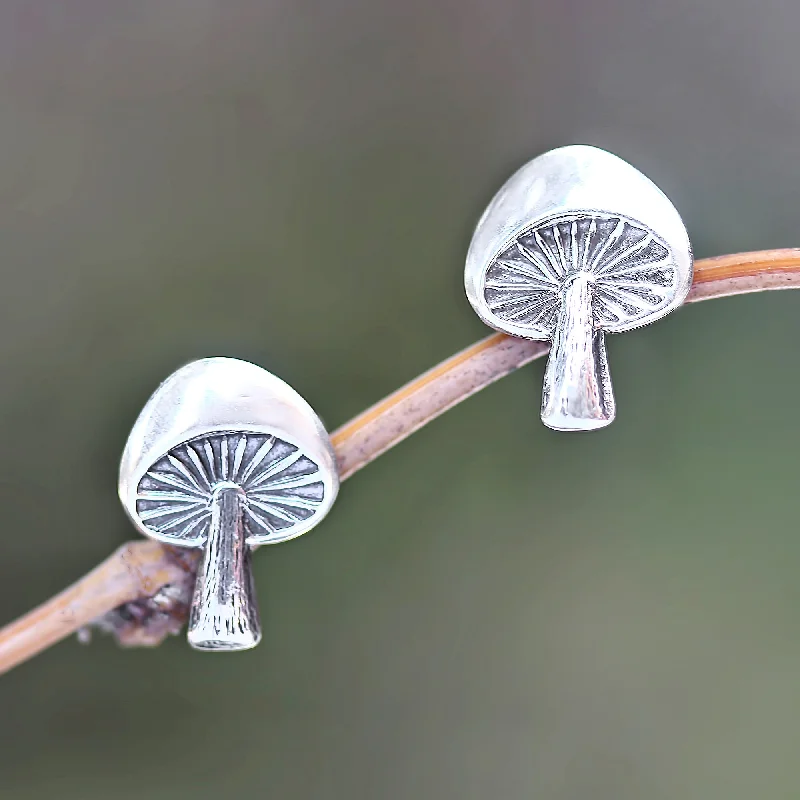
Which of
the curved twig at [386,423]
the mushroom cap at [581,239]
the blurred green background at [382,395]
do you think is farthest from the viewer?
the blurred green background at [382,395]

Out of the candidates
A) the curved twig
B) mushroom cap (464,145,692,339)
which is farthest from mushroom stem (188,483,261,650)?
mushroom cap (464,145,692,339)

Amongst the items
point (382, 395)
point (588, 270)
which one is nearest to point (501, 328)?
point (588, 270)

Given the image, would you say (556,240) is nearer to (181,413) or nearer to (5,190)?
(181,413)

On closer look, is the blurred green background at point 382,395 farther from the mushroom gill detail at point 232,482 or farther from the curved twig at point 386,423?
the mushroom gill detail at point 232,482

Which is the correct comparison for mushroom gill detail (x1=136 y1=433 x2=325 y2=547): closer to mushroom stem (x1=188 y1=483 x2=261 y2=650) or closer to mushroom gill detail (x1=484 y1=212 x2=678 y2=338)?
mushroom stem (x1=188 y1=483 x2=261 y2=650)

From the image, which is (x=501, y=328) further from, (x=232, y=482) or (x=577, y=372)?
(x=232, y=482)

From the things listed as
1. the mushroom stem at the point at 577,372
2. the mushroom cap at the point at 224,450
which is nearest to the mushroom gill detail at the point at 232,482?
the mushroom cap at the point at 224,450
